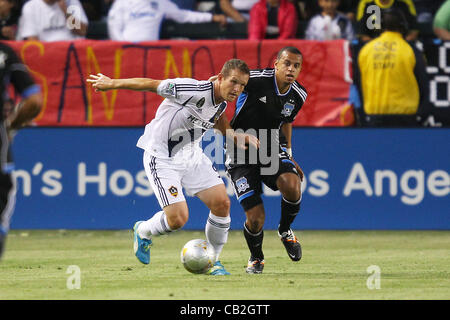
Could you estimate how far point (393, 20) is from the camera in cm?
1172

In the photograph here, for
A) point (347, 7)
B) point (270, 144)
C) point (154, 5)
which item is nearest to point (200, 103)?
point (270, 144)

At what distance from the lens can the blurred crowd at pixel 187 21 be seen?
1289cm

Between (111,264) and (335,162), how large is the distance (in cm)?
386

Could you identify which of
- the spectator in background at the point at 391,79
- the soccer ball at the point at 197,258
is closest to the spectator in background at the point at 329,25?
the spectator in background at the point at 391,79

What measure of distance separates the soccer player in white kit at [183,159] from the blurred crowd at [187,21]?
4.62 metres

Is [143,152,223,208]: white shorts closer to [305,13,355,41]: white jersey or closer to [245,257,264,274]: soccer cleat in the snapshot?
[245,257,264,274]: soccer cleat

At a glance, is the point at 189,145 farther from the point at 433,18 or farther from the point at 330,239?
the point at 433,18

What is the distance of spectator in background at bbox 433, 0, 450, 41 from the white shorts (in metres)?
5.47

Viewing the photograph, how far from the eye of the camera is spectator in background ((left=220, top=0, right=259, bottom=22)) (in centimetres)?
1357

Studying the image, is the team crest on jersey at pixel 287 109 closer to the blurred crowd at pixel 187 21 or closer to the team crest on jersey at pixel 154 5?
the blurred crowd at pixel 187 21

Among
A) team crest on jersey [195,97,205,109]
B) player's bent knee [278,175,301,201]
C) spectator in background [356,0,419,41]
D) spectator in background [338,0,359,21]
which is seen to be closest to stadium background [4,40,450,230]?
spectator in background [356,0,419,41]

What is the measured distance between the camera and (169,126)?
27.7 ft

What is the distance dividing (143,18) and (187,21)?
0.64 m

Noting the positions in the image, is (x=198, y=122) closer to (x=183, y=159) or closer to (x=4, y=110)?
(x=183, y=159)
